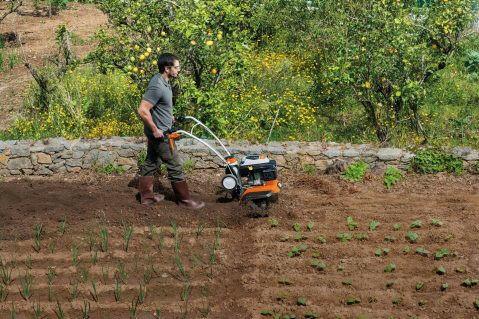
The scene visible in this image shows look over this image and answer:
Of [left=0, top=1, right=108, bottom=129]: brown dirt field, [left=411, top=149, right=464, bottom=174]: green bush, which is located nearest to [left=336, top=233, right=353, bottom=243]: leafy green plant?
[left=411, top=149, right=464, bottom=174]: green bush

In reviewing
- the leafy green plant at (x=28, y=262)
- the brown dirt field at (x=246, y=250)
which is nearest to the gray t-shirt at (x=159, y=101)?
the brown dirt field at (x=246, y=250)

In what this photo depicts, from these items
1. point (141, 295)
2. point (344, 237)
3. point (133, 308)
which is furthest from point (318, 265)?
A: point (133, 308)

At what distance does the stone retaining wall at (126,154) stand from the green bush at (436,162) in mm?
208

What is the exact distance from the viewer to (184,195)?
28.5 feet

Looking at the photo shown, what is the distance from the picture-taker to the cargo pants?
846 cm

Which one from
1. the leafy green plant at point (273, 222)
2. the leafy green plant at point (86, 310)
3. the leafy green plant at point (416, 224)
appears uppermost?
the leafy green plant at point (273, 222)

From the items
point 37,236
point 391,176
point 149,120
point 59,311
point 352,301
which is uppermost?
point 149,120

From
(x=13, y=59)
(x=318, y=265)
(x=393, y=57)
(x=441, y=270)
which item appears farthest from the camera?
(x=13, y=59)

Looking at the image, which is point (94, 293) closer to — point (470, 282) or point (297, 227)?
point (297, 227)

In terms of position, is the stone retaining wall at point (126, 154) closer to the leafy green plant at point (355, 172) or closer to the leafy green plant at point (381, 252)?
the leafy green plant at point (355, 172)

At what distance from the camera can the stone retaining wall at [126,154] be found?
31.9ft

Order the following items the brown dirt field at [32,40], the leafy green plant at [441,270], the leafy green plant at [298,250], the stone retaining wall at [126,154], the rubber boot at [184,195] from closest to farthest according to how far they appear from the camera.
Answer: the leafy green plant at [441,270], the leafy green plant at [298,250], the rubber boot at [184,195], the stone retaining wall at [126,154], the brown dirt field at [32,40]

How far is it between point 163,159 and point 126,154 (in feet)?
4.68

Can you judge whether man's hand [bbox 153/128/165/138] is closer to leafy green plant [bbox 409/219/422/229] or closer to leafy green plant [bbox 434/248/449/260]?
leafy green plant [bbox 409/219/422/229]
